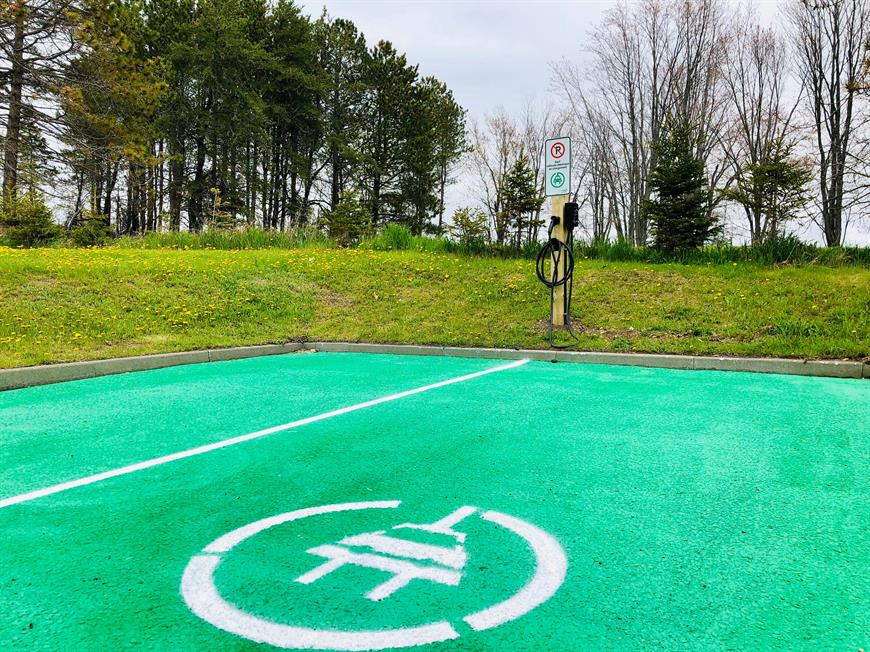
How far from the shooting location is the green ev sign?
9.59 meters

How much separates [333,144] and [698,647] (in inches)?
1434

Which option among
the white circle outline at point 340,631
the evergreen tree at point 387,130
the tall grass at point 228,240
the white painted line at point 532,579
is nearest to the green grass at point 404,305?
the tall grass at point 228,240

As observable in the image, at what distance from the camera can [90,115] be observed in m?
20.5

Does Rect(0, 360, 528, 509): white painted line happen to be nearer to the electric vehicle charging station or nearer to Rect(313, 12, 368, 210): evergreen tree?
the electric vehicle charging station

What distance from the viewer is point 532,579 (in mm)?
2371

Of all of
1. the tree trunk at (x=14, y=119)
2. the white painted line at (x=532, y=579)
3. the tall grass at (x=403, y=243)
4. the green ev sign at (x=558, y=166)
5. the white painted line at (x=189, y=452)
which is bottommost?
the white painted line at (x=189, y=452)

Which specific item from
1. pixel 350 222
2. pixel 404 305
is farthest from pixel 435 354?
pixel 350 222

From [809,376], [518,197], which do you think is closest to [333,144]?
[518,197]

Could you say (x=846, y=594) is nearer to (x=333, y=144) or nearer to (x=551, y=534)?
(x=551, y=534)

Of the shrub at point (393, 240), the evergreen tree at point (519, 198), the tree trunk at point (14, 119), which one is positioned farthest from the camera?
the tree trunk at point (14, 119)

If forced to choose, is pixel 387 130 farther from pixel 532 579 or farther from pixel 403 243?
pixel 532 579

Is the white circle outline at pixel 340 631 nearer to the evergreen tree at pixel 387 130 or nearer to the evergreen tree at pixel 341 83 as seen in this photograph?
the evergreen tree at pixel 387 130

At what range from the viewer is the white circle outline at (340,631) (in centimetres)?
196

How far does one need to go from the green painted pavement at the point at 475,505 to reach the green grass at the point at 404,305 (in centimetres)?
312
